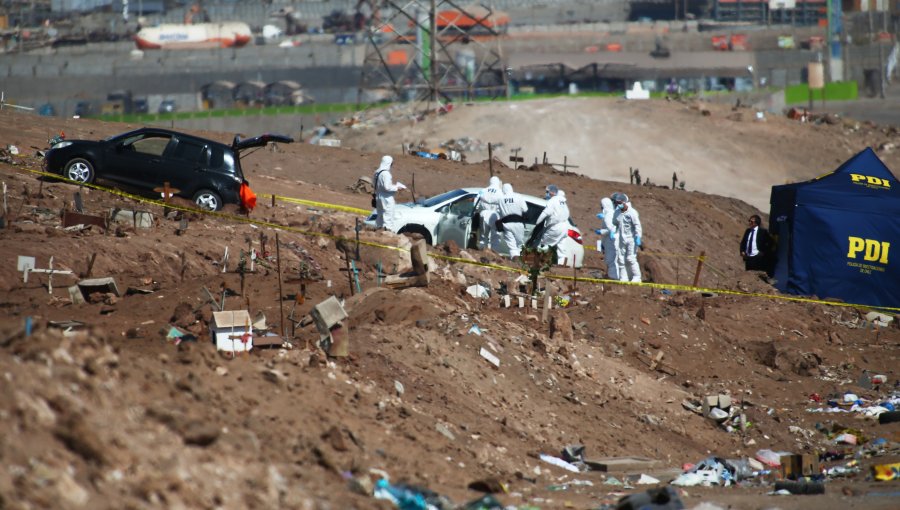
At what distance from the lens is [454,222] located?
2034 centimetres

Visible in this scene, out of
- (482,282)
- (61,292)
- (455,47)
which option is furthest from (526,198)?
(455,47)

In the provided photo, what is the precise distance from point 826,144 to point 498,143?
12319 mm

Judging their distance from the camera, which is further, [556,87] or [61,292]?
[556,87]

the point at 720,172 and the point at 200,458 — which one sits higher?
the point at 200,458

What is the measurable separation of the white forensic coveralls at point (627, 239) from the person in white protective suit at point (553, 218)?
90cm

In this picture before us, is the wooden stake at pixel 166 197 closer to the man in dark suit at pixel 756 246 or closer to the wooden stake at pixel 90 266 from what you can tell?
the wooden stake at pixel 90 266

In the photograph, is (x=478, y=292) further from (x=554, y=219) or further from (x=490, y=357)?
(x=554, y=219)

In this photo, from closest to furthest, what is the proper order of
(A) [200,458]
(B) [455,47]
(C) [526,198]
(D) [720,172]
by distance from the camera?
(A) [200,458], (C) [526,198], (D) [720,172], (B) [455,47]

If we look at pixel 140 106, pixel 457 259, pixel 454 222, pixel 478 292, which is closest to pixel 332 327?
pixel 478 292

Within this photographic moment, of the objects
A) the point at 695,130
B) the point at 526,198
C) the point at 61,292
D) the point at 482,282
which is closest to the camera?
the point at 61,292

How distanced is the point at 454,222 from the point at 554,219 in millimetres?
1696

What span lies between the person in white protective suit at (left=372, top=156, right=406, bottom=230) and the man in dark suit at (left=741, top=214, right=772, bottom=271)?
21.8ft

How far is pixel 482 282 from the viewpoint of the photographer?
58.1 feet

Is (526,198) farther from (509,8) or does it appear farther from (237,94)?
(509,8)
